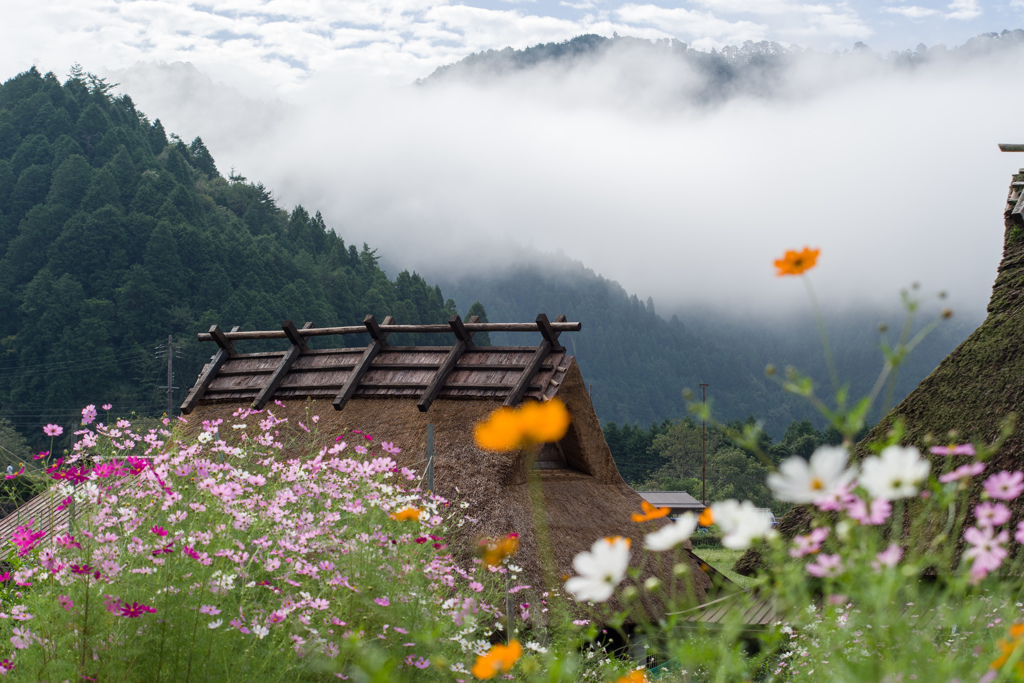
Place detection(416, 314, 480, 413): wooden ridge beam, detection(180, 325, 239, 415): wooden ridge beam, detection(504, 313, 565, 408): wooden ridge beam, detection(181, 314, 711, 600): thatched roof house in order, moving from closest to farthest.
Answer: detection(181, 314, 711, 600): thatched roof house < detection(504, 313, 565, 408): wooden ridge beam < detection(416, 314, 480, 413): wooden ridge beam < detection(180, 325, 239, 415): wooden ridge beam

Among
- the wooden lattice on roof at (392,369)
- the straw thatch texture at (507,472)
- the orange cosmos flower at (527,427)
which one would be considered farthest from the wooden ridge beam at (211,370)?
the orange cosmos flower at (527,427)

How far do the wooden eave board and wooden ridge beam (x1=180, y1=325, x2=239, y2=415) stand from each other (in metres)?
0.06

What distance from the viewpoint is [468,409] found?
9445 millimetres

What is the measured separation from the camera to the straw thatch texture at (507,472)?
8.47 m

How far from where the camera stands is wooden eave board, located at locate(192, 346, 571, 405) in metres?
9.40

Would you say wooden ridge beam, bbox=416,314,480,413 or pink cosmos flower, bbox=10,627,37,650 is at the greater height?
pink cosmos flower, bbox=10,627,37,650

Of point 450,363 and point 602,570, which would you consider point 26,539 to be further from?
point 450,363

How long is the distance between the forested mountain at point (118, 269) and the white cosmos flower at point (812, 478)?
45.4 metres

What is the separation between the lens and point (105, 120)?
2174 inches

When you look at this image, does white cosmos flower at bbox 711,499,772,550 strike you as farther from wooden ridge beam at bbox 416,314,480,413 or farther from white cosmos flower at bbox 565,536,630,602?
wooden ridge beam at bbox 416,314,480,413

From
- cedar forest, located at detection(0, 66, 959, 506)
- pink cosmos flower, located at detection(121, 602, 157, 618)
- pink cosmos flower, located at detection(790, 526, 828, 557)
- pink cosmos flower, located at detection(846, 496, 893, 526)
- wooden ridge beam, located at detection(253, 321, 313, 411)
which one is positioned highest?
pink cosmos flower, located at detection(846, 496, 893, 526)

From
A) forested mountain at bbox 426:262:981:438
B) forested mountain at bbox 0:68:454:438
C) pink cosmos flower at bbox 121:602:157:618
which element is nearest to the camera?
pink cosmos flower at bbox 121:602:157:618

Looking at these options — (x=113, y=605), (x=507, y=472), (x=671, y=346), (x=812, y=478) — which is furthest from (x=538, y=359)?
(x=671, y=346)

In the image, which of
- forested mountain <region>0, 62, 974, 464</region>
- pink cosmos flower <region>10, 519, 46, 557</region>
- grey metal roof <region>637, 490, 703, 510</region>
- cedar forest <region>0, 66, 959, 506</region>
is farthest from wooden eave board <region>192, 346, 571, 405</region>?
forested mountain <region>0, 62, 974, 464</region>
